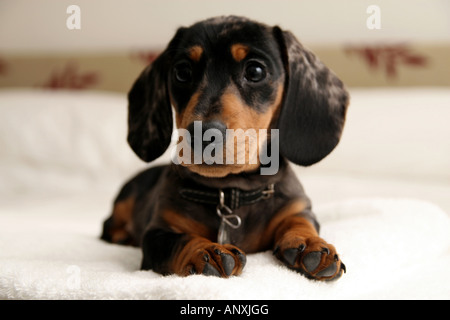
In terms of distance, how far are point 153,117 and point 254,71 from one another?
1.12ft

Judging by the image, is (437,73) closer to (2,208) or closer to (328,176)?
(328,176)

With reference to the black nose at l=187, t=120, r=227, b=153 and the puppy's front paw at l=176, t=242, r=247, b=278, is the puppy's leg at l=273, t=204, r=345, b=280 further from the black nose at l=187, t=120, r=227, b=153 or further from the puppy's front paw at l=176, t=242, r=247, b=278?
the black nose at l=187, t=120, r=227, b=153

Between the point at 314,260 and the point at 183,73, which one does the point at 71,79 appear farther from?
the point at 314,260

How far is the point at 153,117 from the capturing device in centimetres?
150

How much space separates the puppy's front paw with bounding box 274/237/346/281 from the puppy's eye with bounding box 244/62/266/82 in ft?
1.37

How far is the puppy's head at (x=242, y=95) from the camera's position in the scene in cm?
122

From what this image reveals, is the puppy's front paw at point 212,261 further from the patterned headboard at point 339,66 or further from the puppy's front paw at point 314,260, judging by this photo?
the patterned headboard at point 339,66

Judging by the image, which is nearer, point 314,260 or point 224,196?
point 314,260

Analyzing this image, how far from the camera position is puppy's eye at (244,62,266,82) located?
4.33ft

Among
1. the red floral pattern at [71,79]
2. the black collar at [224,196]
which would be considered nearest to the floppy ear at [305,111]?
the black collar at [224,196]

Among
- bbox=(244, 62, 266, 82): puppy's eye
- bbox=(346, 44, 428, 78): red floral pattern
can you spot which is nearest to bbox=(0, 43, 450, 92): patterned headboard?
bbox=(346, 44, 428, 78): red floral pattern

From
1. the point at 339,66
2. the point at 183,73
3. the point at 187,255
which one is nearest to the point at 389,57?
the point at 339,66

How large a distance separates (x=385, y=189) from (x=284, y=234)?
1256 mm

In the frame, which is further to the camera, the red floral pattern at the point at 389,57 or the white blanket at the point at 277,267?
the red floral pattern at the point at 389,57
